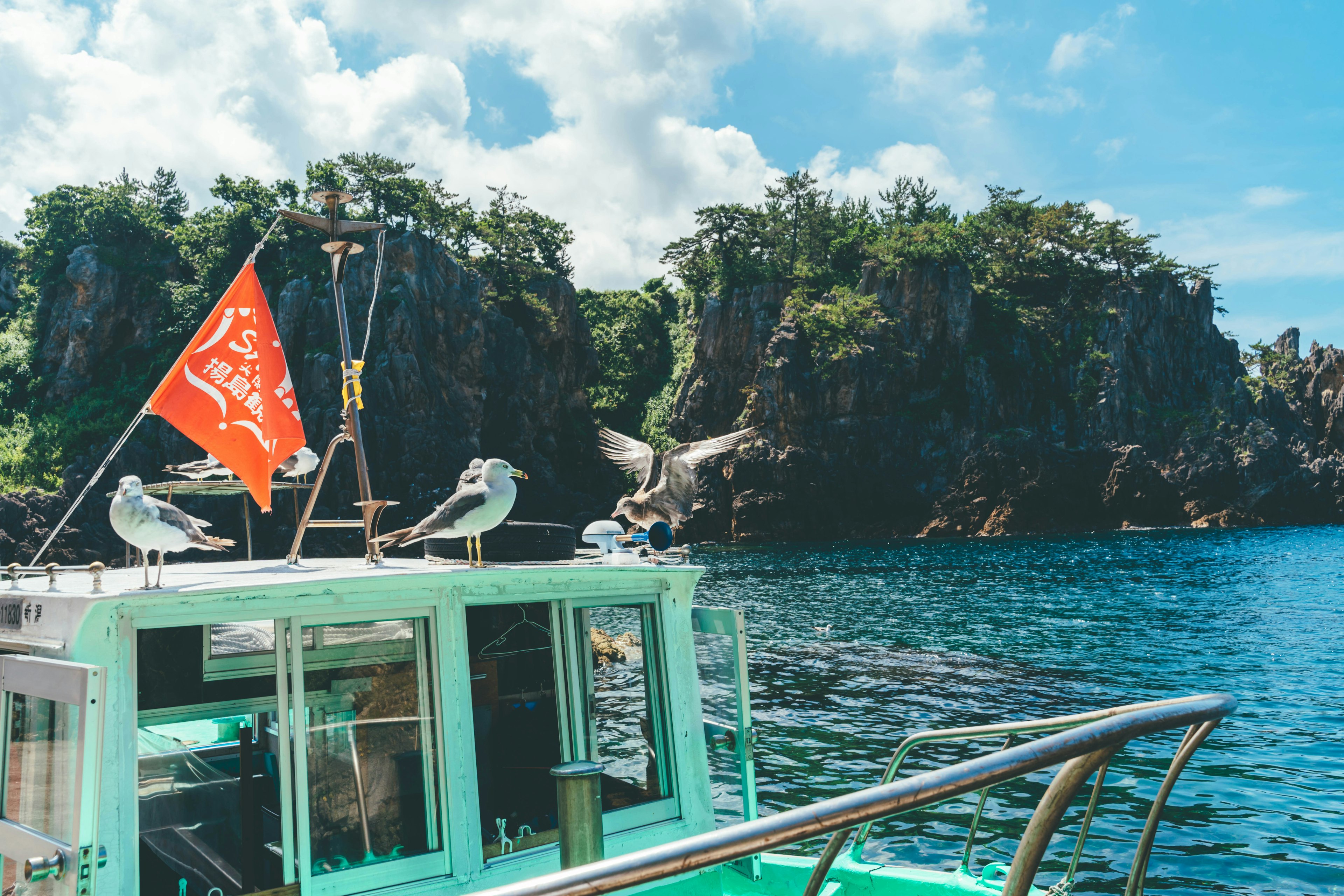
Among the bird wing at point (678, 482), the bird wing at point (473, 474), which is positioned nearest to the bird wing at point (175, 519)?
the bird wing at point (473, 474)

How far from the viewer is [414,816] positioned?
4340 millimetres

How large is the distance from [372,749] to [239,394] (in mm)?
3080

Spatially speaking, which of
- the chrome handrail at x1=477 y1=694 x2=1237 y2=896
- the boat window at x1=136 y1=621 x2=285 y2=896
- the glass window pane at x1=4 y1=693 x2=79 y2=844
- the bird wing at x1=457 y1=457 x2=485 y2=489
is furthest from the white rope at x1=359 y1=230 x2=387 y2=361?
the chrome handrail at x1=477 y1=694 x2=1237 y2=896

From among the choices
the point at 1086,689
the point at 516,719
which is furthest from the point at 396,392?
the point at 516,719

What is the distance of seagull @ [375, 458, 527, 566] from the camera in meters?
4.99

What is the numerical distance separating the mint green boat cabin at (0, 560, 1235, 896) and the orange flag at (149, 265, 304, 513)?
0.92 m

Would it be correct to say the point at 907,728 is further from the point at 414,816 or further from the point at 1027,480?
the point at 1027,480

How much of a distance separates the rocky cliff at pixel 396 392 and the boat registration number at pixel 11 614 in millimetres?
43034

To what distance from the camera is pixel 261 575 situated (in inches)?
186

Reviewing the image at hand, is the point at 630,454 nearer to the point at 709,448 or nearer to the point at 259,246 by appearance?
the point at 709,448

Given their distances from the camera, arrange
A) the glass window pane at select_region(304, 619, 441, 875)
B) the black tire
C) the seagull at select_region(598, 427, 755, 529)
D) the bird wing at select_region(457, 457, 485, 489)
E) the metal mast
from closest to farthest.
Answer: the glass window pane at select_region(304, 619, 441, 875) < the black tire < the bird wing at select_region(457, 457, 485, 489) < the metal mast < the seagull at select_region(598, 427, 755, 529)

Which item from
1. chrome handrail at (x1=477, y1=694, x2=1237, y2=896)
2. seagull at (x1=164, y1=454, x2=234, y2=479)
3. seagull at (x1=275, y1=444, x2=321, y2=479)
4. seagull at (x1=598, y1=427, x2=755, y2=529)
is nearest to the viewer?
chrome handrail at (x1=477, y1=694, x2=1237, y2=896)

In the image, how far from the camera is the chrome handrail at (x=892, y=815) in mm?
1932

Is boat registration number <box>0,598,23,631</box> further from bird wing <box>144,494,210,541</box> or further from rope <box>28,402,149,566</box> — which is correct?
bird wing <box>144,494,210,541</box>
